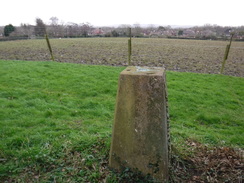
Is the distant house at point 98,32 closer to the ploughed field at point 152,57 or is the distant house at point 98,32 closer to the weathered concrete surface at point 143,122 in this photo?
the ploughed field at point 152,57

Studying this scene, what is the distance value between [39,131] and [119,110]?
229 cm

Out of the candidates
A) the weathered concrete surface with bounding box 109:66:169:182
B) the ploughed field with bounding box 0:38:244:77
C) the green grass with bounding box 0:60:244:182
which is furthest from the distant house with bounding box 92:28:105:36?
the weathered concrete surface with bounding box 109:66:169:182

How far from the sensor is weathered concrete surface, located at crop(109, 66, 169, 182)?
7.92 ft

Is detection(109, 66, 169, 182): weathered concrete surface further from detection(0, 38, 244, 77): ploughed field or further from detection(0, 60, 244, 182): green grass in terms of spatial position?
detection(0, 38, 244, 77): ploughed field

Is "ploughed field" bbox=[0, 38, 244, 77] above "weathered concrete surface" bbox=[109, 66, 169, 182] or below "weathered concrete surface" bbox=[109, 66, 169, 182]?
below

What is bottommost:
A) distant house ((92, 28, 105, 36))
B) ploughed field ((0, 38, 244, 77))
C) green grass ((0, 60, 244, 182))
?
ploughed field ((0, 38, 244, 77))

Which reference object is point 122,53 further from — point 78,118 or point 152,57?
point 78,118

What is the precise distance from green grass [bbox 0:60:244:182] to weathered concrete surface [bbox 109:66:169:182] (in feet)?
1.71

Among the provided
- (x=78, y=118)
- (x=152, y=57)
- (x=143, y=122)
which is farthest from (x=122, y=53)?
(x=143, y=122)

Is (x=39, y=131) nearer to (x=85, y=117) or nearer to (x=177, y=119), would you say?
(x=85, y=117)

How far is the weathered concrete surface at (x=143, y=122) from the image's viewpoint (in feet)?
7.92

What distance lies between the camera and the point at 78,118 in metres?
4.76

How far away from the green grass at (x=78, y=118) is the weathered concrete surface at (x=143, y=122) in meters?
0.52

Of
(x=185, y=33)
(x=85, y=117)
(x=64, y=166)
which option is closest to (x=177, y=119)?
(x=85, y=117)
